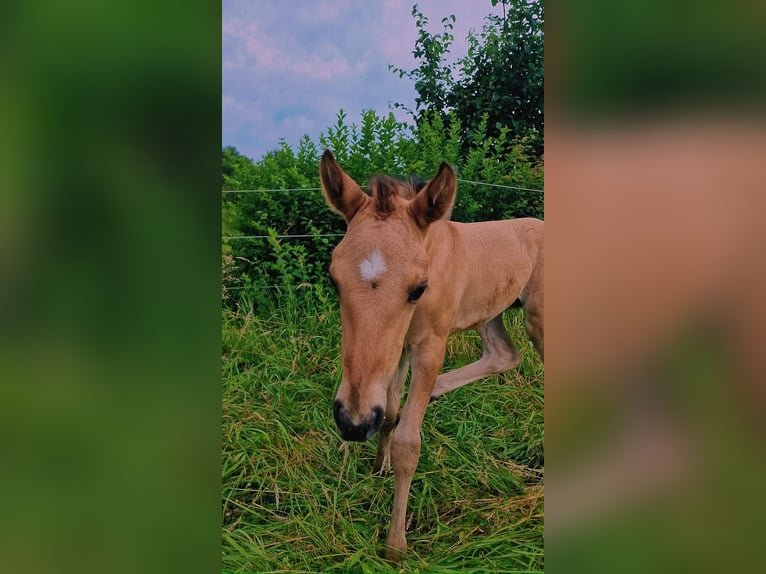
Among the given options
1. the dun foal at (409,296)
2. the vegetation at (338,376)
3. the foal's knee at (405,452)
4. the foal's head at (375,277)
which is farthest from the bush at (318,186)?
the foal's knee at (405,452)

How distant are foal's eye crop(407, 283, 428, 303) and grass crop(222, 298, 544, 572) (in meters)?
0.61

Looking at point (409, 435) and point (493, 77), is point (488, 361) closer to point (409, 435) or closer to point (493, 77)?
point (409, 435)

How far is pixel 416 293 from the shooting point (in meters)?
2.21

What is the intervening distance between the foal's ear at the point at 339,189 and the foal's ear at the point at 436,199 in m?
0.25

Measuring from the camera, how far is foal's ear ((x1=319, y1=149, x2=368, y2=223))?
232cm

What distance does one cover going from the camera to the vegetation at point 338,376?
2467mm

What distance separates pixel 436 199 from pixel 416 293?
0.42 metres

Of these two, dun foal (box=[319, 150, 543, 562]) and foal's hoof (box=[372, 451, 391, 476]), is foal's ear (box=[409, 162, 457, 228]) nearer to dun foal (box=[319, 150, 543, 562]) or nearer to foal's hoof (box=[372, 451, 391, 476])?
dun foal (box=[319, 150, 543, 562])
